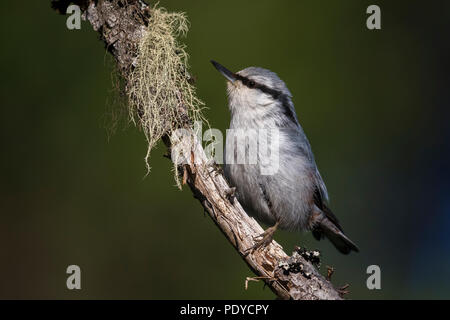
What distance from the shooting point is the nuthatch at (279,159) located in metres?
2.63

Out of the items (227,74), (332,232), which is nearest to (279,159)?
(227,74)

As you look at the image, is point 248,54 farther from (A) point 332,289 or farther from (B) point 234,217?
(A) point 332,289

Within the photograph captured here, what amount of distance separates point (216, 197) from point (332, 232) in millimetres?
1215

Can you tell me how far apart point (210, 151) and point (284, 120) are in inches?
22.8

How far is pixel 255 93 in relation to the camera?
2.73 meters

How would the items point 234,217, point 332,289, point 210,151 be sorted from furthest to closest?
point 210,151 → point 234,217 → point 332,289

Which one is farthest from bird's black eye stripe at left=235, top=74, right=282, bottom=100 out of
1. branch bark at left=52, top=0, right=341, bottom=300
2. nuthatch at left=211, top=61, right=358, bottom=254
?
branch bark at left=52, top=0, right=341, bottom=300

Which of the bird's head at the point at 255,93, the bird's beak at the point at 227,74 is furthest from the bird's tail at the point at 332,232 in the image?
the bird's beak at the point at 227,74

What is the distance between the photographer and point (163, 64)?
216 centimetres

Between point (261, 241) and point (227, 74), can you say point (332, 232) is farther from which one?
point (227, 74)

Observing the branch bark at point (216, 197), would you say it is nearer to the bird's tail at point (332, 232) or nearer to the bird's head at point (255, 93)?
the bird's head at point (255, 93)

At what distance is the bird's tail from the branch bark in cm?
87

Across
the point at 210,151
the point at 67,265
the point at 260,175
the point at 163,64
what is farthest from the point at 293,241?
the point at 163,64

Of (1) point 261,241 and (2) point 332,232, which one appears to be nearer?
(1) point 261,241
